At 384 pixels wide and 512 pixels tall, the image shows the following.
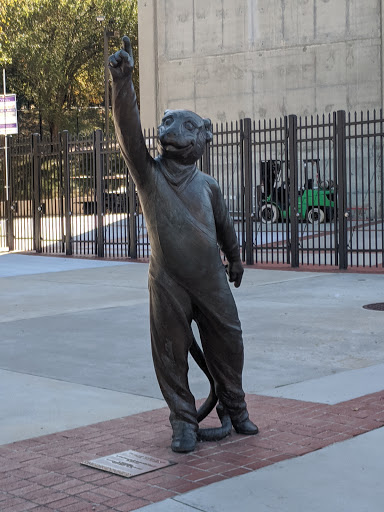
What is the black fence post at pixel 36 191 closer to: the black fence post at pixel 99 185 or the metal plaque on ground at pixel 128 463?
the black fence post at pixel 99 185

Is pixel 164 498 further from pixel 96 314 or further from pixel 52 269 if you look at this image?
pixel 52 269

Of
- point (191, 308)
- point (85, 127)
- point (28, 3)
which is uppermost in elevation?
point (28, 3)

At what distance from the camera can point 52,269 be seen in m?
16.7

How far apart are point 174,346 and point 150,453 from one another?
63 cm

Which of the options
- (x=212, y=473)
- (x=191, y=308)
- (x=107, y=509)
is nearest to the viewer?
(x=107, y=509)

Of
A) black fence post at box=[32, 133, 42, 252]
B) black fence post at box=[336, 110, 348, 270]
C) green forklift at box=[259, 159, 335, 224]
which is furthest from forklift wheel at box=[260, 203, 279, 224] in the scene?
black fence post at box=[32, 133, 42, 252]

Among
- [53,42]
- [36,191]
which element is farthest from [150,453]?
[53,42]

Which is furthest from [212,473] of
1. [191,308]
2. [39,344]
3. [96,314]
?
[96,314]

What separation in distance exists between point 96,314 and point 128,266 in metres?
6.26

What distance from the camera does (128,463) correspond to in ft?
15.5

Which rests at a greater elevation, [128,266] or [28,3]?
[28,3]

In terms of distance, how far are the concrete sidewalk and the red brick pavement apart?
14 millimetres

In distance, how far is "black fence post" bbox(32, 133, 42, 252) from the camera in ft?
67.4

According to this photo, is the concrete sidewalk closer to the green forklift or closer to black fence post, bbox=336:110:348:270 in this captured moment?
black fence post, bbox=336:110:348:270
